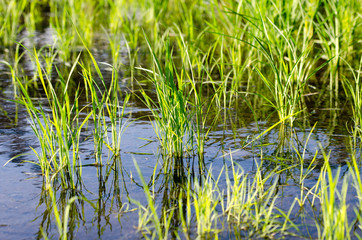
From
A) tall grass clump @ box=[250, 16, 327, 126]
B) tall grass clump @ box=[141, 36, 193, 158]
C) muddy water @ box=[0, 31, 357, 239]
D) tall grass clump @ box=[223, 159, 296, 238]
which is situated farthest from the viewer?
tall grass clump @ box=[250, 16, 327, 126]

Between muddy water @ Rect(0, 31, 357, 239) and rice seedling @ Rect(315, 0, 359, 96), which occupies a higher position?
rice seedling @ Rect(315, 0, 359, 96)

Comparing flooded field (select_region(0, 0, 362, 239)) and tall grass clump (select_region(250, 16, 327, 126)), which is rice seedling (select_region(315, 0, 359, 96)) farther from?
tall grass clump (select_region(250, 16, 327, 126))

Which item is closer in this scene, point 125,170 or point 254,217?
point 254,217

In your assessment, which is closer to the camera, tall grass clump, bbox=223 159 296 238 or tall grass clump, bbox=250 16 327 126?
tall grass clump, bbox=223 159 296 238

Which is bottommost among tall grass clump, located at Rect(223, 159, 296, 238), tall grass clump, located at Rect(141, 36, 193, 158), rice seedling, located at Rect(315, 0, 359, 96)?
tall grass clump, located at Rect(223, 159, 296, 238)

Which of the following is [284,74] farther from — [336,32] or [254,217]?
[254,217]

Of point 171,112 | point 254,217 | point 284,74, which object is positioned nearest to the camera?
point 254,217

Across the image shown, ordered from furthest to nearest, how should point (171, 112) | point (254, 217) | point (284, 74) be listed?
1. point (284, 74)
2. point (171, 112)
3. point (254, 217)

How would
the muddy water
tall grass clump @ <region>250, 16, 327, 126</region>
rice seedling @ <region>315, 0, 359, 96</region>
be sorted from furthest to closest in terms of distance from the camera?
1. rice seedling @ <region>315, 0, 359, 96</region>
2. tall grass clump @ <region>250, 16, 327, 126</region>
3. the muddy water

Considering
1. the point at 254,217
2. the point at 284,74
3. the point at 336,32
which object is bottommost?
the point at 254,217

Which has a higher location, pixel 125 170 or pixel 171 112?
pixel 171 112

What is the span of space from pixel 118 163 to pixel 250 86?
69.5 inches

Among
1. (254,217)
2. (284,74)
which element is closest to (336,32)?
(284,74)

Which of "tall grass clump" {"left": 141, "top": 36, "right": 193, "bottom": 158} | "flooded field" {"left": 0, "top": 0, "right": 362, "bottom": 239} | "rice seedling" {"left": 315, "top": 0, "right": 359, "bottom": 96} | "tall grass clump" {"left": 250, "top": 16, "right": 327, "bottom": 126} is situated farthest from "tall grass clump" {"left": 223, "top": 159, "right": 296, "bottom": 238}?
→ "rice seedling" {"left": 315, "top": 0, "right": 359, "bottom": 96}
